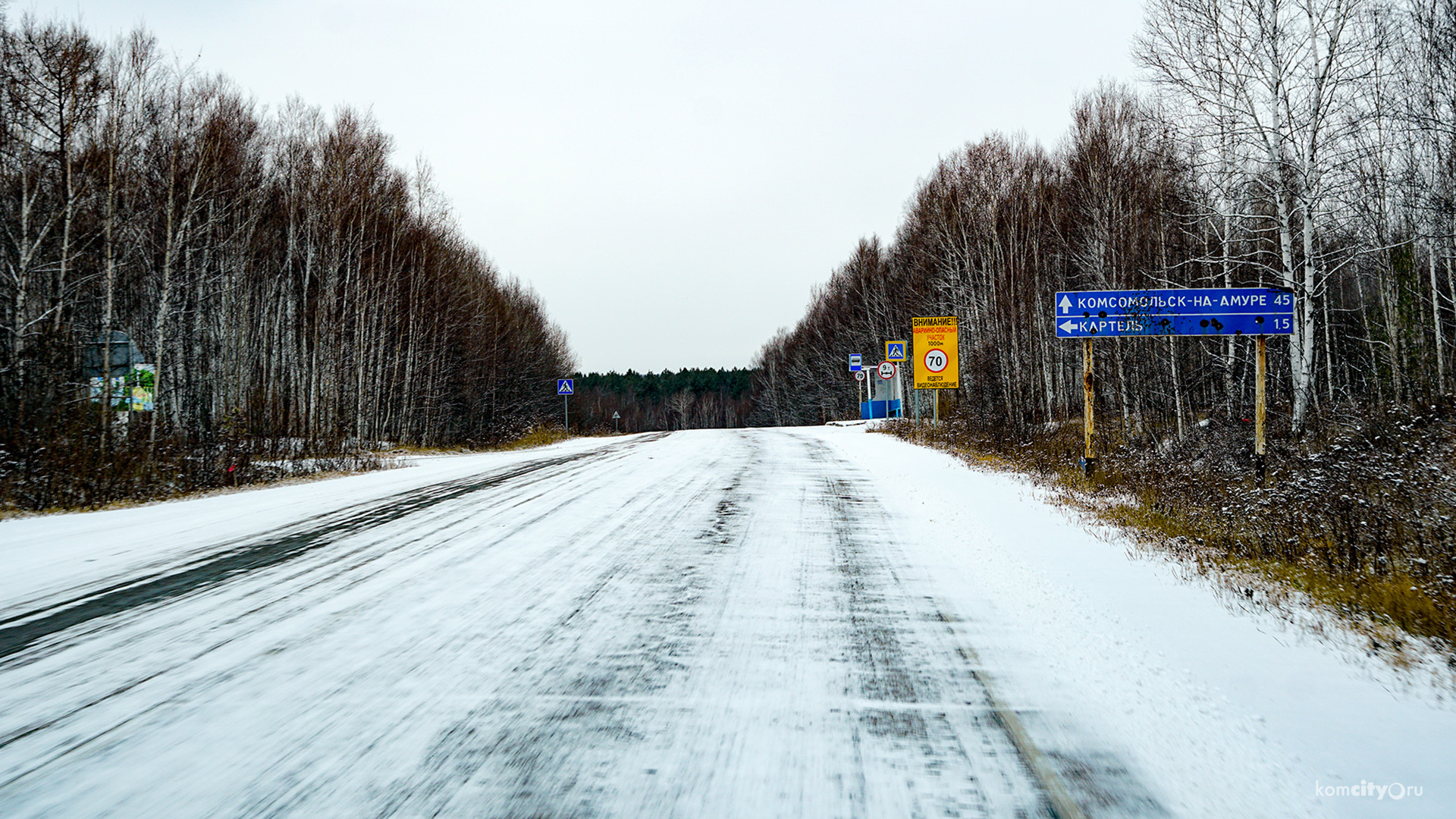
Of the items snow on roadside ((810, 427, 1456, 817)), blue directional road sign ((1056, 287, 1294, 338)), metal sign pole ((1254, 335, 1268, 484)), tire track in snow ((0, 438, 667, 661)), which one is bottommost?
snow on roadside ((810, 427, 1456, 817))

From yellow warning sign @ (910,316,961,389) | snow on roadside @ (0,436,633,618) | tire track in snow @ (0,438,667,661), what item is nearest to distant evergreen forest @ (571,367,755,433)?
yellow warning sign @ (910,316,961,389)

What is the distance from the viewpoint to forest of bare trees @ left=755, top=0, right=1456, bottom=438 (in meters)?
12.7

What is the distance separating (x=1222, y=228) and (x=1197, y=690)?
72.0 feet

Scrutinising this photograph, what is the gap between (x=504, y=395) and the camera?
139 ft

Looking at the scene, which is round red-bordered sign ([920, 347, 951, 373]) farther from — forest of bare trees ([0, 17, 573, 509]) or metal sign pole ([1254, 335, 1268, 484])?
forest of bare trees ([0, 17, 573, 509])

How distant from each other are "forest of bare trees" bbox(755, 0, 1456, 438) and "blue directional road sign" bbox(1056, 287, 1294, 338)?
2.53m

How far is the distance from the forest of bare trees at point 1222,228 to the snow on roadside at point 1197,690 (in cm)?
857

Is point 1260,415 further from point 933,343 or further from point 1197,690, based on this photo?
point 933,343

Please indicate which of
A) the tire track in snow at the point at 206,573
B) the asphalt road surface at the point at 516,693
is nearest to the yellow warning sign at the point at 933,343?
the tire track in snow at the point at 206,573

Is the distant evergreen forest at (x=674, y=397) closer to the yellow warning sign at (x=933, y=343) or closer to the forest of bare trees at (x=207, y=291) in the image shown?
the forest of bare trees at (x=207, y=291)

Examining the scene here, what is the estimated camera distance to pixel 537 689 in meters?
3.47

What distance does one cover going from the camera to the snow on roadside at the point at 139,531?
19.0 feet

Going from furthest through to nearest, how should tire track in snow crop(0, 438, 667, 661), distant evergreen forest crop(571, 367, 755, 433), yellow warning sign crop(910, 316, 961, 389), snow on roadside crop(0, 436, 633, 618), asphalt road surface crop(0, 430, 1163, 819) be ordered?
distant evergreen forest crop(571, 367, 755, 433)
yellow warning sign crop(910, 316, 961, 389)
snow on roadside crop(0, 436, 633, 618)
tire track in snow crop(0, 438, 667, 661)
asphalt road surface crop(0, 430, 1163, 819)

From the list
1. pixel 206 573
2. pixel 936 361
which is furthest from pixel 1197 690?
pixel 936 361
